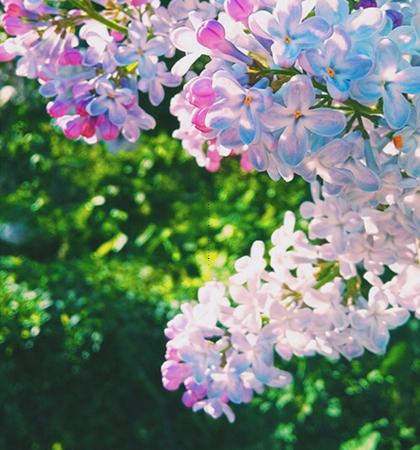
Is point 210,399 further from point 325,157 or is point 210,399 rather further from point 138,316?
point 138,316

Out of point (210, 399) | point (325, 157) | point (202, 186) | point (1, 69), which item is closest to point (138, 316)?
point (202, 186)

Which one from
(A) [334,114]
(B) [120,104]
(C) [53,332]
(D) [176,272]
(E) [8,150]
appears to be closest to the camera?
(A) [334,114]

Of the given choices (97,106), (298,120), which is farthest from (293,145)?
(97,106)

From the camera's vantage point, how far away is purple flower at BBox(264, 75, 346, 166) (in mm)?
924

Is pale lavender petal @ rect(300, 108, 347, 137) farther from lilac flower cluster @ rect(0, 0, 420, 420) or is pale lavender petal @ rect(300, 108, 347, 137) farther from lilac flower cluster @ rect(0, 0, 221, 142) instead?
lilac flower cluster @ rect(0, 0, 221, 142)

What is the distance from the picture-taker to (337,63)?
904 mm

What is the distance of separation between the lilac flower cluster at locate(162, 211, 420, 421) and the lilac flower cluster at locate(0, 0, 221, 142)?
29 cm

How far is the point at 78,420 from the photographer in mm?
2498

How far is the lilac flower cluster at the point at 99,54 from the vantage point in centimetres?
126

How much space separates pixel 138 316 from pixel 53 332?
25cm

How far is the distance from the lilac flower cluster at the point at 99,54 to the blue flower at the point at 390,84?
35cm

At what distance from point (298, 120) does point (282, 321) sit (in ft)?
1.57

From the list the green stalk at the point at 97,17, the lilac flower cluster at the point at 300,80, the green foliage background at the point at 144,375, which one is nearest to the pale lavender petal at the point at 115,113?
the green stalk at the point at 97,17

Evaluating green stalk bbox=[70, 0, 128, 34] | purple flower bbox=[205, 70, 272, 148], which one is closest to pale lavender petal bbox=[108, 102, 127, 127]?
green stalk bbox=[70, 0, 128, 34]
